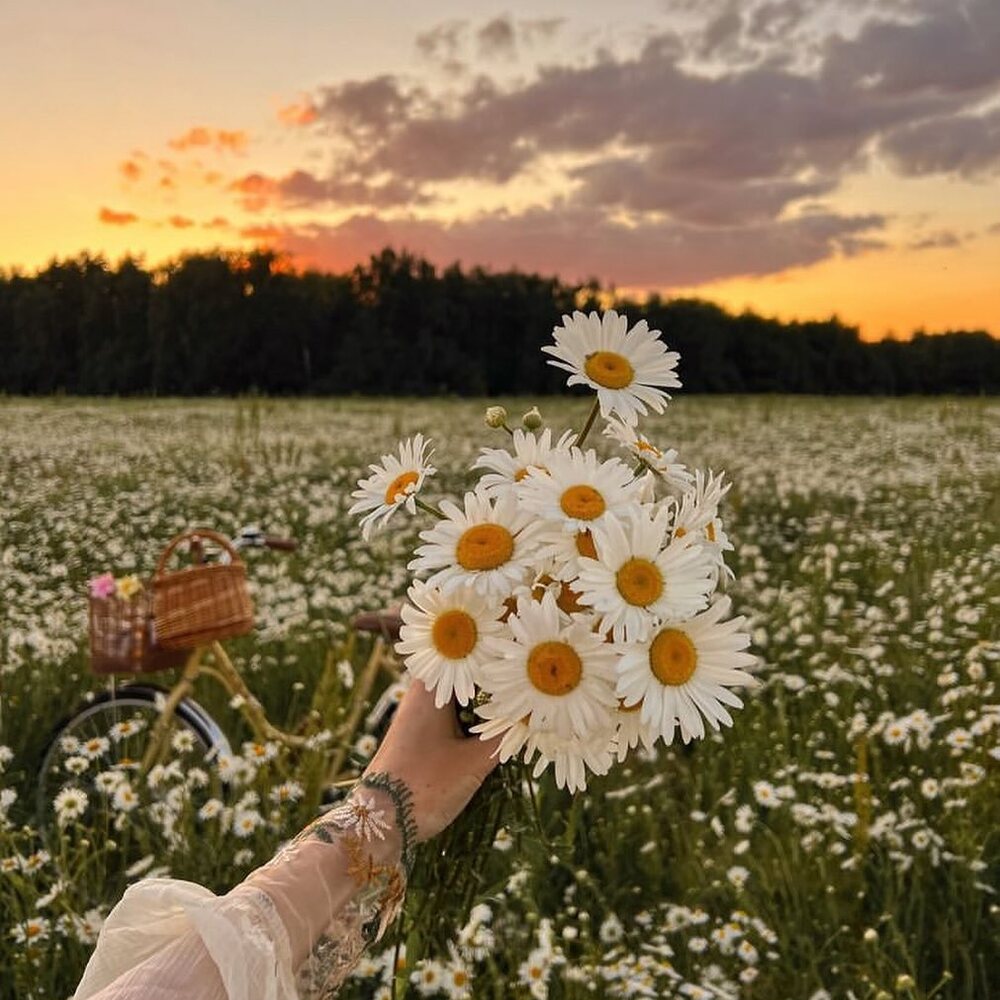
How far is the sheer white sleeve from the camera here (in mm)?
1292

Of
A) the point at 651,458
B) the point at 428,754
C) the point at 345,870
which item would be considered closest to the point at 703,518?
the point at 651,458

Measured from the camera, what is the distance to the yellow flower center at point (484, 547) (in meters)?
1.28

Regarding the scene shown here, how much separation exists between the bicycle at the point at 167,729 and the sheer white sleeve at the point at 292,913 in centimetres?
245

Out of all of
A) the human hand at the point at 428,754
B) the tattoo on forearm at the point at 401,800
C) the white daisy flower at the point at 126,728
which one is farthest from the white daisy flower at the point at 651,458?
the white daisy flower at the point at 126,728

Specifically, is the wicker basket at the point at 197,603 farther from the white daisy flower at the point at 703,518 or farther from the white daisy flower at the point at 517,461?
the white daisy flower at the point at 703,518

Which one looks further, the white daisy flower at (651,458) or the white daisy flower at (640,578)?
the white daisy flower at (651,458)

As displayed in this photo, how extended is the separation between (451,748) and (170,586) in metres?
2.78

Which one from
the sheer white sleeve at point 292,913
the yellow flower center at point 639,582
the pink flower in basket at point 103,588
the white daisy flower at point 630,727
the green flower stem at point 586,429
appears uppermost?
the green flower stem at point 586,429

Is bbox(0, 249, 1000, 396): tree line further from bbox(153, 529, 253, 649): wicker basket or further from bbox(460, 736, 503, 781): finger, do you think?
bbox(460, 736, 503, 781): finger

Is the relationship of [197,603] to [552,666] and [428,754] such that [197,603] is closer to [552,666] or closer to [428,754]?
[428,754]

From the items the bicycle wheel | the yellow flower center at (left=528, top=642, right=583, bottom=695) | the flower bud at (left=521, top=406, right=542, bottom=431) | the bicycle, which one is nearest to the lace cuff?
the yellow flower center at (left=528, top=642, right=583, bottom=695)

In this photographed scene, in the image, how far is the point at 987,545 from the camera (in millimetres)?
8609

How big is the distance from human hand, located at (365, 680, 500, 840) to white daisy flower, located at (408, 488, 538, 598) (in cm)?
20

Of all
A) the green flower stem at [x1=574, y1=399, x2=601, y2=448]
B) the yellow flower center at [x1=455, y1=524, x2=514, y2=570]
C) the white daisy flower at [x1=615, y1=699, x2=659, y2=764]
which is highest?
the green flower stem at [x1=574, y1=399, x2=601, y2=448]
